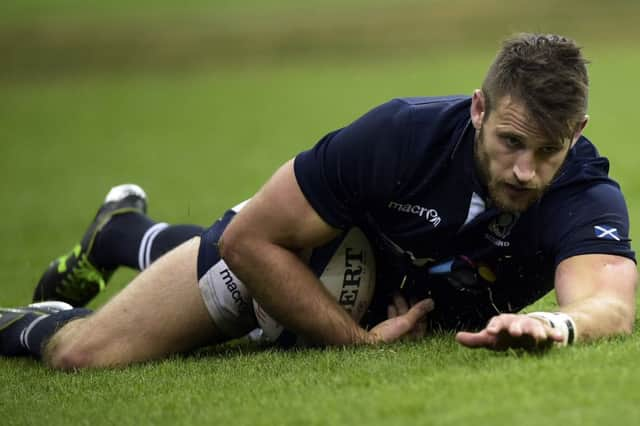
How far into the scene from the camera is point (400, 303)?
6414mm

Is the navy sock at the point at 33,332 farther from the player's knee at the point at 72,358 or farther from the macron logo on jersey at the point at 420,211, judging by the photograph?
the macron logo on jersey at the point at 420,211

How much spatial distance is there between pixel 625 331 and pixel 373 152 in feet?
4.14

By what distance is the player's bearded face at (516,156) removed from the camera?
5434 millimetres

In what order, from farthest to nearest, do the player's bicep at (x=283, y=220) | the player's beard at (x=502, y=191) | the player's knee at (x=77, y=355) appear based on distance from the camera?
the player's knee at (x=77, y=355)
the player's bicep at (x=283, y=220)
the player's beard at (x=502, y=191)

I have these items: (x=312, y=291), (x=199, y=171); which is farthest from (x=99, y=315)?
(x=199, y=171)

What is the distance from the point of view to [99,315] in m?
6.80

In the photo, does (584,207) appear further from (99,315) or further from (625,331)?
(99,315)

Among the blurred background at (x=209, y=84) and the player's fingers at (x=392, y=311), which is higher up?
the player's fingers at (x=392, y=311)

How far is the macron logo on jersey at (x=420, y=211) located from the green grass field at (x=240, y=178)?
53 cm

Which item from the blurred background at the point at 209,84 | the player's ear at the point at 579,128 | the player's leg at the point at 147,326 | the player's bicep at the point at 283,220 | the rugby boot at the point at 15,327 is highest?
the player's ear at the point at 579,128

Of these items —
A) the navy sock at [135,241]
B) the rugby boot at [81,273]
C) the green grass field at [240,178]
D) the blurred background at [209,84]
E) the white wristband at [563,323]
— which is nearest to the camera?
the green grass field at [240,178]

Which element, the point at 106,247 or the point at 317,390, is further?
the point at 106,247

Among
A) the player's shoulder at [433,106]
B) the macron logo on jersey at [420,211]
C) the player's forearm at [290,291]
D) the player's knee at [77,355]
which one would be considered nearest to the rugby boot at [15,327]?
the player's knee at [77,355]

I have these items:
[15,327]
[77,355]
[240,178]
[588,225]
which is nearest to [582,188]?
[588,225]
